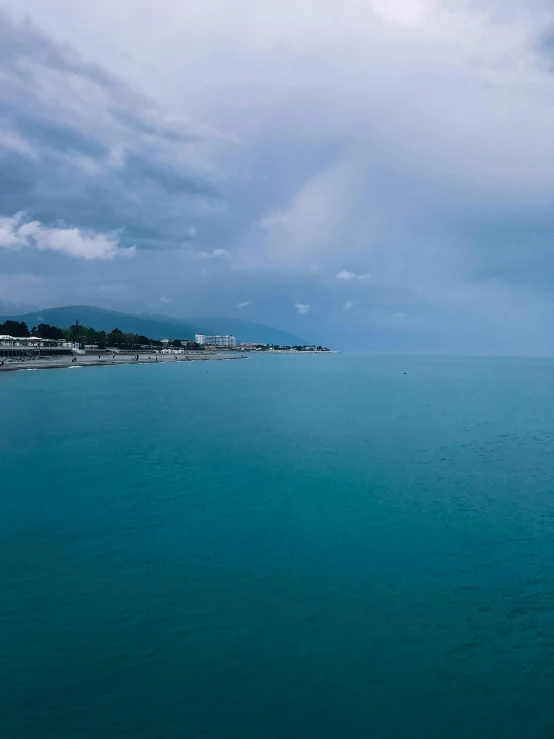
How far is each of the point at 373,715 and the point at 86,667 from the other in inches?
189

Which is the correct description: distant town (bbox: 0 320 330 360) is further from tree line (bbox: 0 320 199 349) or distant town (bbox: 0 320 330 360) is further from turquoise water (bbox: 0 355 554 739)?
turquoise water (bbox: 0 355 554 739)

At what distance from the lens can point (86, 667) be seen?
7.92m

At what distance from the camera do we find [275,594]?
10531 mm

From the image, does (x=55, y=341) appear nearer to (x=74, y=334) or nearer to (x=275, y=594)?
(x=74, y=334)

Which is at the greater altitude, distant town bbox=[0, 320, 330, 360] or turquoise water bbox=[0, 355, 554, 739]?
distant town bbox=[0, 320, 330, 360]

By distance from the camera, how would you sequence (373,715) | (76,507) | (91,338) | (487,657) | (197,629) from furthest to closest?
(91,338) → (76,507) → (197,629) → (487,657) → (373,715)

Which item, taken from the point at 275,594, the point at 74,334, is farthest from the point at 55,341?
the point at 275,594

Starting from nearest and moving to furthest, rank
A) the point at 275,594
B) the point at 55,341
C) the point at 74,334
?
the point at 275,594 < the point at 55,341 < the point at 74,334

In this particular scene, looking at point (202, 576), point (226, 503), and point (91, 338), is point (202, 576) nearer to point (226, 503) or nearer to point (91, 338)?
point (226, 503)

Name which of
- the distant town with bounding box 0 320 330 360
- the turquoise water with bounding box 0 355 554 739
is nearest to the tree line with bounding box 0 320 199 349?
the distant town with bounding box 0 320 330 360

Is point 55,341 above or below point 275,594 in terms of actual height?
above

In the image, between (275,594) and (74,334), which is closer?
(275,594)

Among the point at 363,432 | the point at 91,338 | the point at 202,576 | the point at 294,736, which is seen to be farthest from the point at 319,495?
the point at 91,338

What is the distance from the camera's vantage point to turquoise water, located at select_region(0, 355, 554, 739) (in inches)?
282
